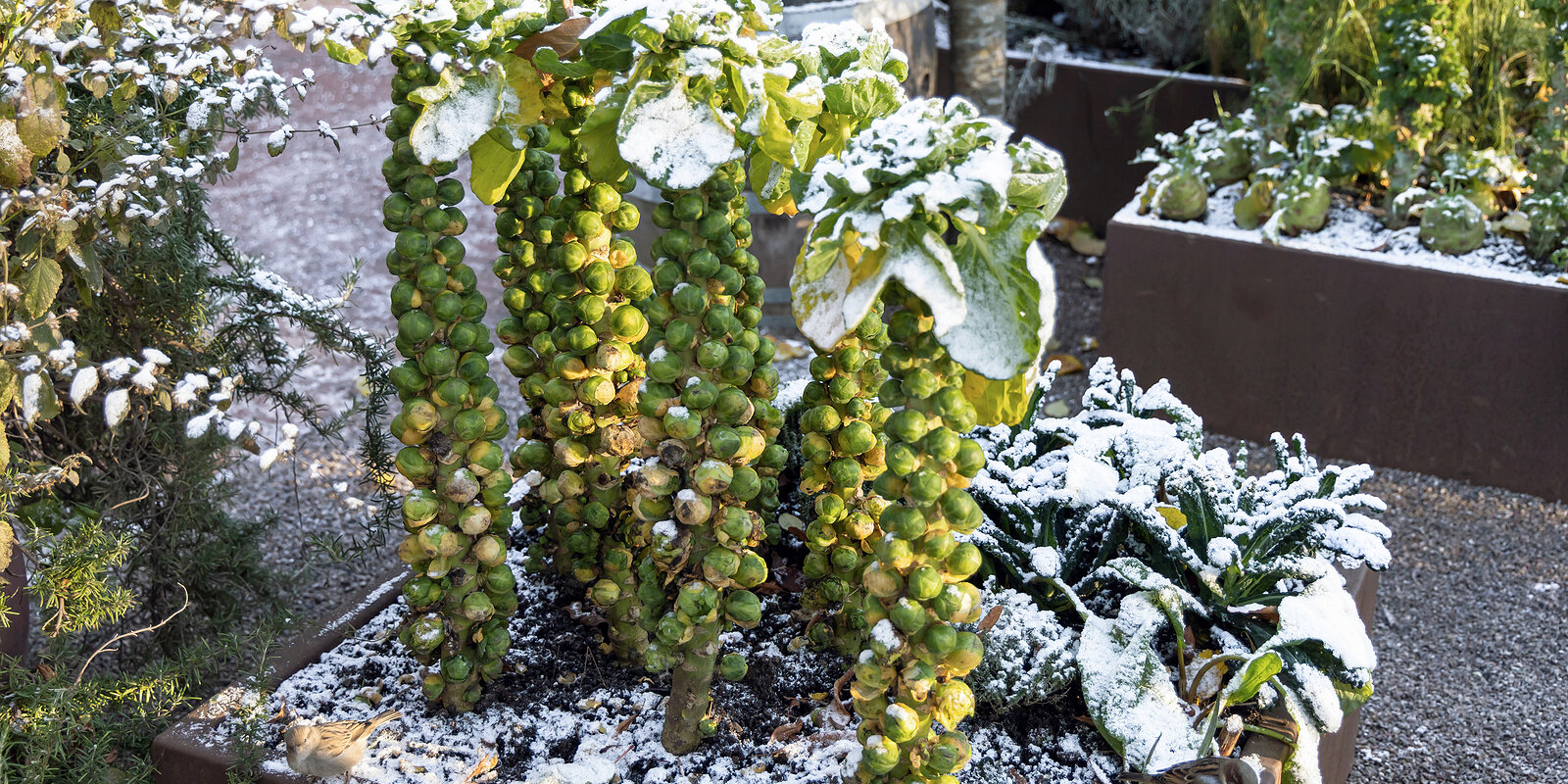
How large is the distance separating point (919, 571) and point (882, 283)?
27 cm

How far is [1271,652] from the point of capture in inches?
52.1

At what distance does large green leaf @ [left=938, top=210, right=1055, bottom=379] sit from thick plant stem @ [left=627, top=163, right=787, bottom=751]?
251 millimetres

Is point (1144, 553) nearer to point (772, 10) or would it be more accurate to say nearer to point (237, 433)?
point (772, 10)

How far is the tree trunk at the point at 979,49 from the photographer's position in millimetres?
3396

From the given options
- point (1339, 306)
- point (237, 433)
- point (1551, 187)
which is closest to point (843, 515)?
point (237, 433)

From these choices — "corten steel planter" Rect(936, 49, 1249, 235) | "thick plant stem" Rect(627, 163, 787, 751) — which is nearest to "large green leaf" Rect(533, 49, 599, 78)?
"thick plant stem" Rect(627, 163, 787, 751)

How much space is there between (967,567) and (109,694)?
1.01 meters

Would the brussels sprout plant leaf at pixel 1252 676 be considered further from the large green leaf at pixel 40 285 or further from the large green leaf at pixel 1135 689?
the large green leaf at pixel 40 285

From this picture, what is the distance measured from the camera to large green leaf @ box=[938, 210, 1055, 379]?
3.11 ft

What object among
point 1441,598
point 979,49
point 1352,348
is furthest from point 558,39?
point 979,49

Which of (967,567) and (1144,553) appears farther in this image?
(1144,553)

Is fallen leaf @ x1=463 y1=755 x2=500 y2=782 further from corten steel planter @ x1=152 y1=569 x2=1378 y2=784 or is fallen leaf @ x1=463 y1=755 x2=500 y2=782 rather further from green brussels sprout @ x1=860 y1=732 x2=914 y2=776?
green brussels sprout @ x1=860 y1=732 x2=914 y2=776

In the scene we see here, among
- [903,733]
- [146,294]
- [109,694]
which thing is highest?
[146,294]

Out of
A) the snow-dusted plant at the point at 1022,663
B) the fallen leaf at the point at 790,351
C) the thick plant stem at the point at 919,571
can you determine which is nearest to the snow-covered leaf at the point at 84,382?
the thick plant stem at the point at 919,571
